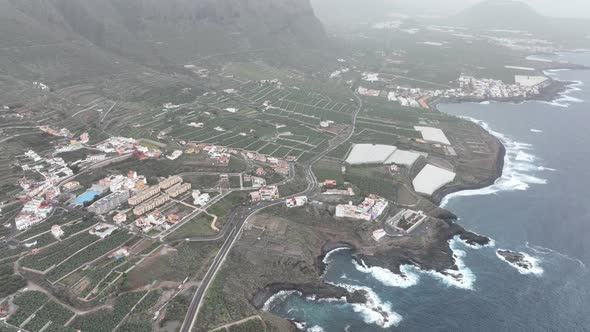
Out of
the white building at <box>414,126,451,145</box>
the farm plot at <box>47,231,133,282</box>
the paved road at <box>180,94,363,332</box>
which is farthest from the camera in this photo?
the white building at <box>414,126,451,145</box>

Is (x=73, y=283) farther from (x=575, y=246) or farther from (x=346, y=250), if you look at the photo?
(x=575, y=246)

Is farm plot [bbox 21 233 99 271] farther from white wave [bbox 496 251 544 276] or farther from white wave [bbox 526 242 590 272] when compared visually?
white wave [bbox 526 242 590 272]

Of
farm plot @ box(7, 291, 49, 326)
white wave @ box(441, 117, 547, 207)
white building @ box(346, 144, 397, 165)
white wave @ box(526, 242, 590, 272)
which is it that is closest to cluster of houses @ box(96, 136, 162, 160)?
farm plot @ box(7, 291, 49, 326)

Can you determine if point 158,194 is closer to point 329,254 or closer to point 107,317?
point 107,317

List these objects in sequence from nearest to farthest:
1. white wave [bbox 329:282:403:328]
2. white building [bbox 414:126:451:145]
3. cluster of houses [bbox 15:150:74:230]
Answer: white wave [bbox 329:282:403:328], cluster of houses [bbox 15:150:74:230], white building [bbox 414:126:451:145]

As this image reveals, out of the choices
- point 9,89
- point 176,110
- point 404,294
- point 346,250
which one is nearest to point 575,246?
point 404,294

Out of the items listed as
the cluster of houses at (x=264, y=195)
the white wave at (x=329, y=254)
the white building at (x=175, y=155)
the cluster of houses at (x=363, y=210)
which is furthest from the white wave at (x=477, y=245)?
the white building at (x=175, y=155)
